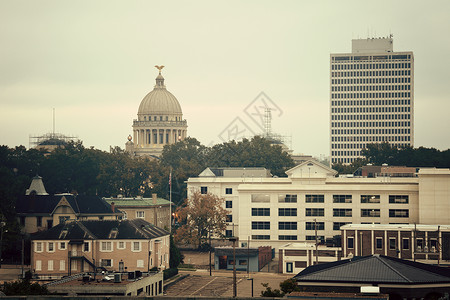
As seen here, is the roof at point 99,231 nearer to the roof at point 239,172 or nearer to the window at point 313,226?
the window at point 313,226

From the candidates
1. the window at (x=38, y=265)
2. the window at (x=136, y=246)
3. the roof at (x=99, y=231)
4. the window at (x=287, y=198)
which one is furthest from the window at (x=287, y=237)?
the window at (x=38, y=265)

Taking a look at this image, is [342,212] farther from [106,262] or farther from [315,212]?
[106,262]

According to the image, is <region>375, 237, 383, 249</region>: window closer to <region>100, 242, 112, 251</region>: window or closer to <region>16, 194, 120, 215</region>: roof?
<region>100, 242, 112, 251</region>: window

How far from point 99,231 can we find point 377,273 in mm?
50629

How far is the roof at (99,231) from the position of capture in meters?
117

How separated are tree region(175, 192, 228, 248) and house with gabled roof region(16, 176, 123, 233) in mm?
12148

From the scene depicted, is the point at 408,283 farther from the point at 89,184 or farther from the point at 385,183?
the point at 89,184

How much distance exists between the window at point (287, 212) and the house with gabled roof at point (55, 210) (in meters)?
26.9

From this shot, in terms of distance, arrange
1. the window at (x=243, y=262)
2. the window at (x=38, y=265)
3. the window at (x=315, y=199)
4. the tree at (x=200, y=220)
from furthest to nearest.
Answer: the tree at (x=200, y=220), the window at (x=315, y=199), the window at (x=243, y=262), the window at (x=38, y=265)

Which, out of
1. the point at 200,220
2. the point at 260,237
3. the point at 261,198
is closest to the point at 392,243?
the point at 260,237

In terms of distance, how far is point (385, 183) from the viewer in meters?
145

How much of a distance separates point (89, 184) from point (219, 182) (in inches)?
1735

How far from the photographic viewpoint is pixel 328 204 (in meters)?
143

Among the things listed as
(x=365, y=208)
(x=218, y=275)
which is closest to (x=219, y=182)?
(x=365, y=208)
